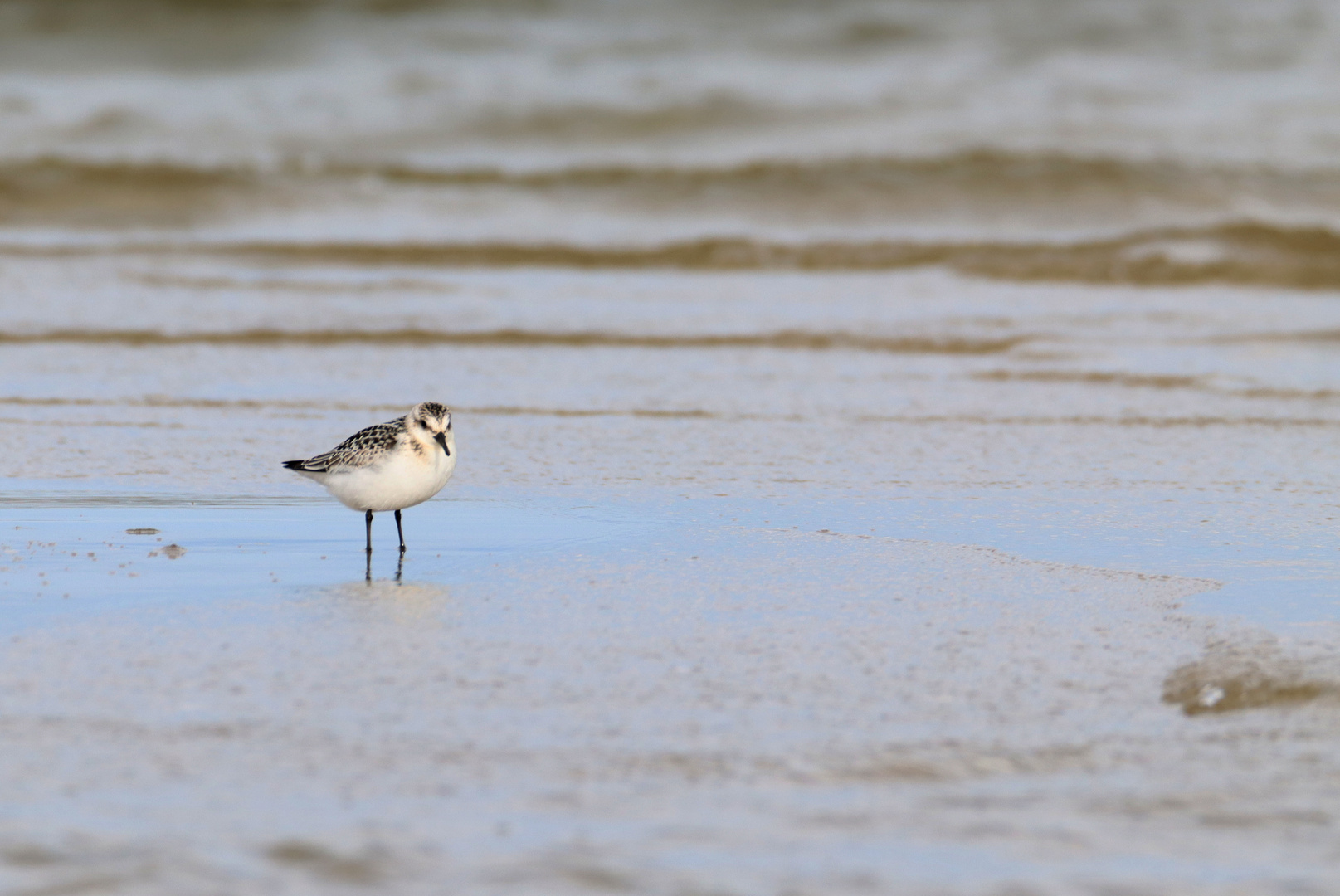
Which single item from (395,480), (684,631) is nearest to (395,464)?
(395,480)

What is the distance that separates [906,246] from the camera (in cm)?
1291

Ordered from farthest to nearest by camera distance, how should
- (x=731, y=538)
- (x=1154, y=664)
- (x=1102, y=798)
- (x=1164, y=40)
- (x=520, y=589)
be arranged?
(x=1164, y=40)
(x=731, y=538)
(x=520, y=589)
(x=1154, y=664)
(x=1102, y=798)

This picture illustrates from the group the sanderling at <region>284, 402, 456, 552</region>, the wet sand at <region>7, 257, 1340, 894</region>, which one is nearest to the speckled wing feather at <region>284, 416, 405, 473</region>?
the sanderling at <region>284, 402, 456, 552</region>

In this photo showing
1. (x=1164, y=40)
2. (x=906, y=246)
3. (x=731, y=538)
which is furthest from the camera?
(x=1164, y=40)

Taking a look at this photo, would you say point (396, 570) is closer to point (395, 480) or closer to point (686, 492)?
point (395, 480)

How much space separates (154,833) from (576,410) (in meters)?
4.96

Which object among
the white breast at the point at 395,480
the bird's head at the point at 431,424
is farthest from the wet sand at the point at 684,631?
the bird's head at the point at 431,424

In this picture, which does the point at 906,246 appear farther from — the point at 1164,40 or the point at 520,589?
the point at 520,589

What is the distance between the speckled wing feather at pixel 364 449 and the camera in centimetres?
483

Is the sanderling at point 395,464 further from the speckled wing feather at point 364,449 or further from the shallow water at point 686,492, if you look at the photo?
the shallow water at point 686,492

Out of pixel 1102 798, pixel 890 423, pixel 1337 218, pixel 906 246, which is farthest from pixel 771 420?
pixel 1337 218

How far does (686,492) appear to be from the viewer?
19.1 ft

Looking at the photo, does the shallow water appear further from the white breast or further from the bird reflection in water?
the white breast

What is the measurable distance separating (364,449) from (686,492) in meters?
1.38
